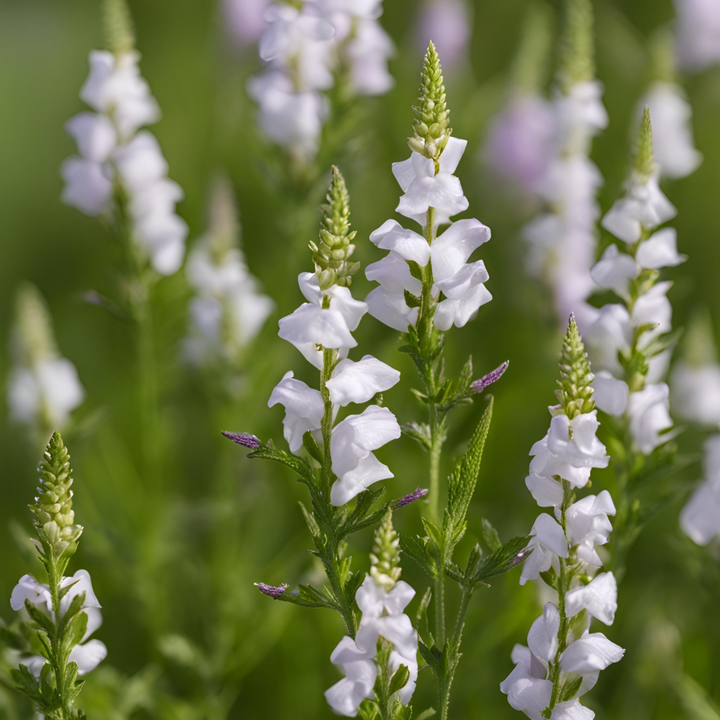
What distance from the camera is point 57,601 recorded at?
0.84m

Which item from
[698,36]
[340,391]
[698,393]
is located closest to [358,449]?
[340,391]

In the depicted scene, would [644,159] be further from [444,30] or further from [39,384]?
[444,30]

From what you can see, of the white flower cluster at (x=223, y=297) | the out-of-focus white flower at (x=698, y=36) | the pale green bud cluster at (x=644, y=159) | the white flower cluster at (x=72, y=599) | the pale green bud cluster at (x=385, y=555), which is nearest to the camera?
the pale green bud cluster at (x=385, y=555)

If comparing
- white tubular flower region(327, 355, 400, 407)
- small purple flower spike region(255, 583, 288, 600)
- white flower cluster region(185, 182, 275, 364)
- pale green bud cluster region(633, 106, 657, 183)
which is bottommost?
white flower cluster region(185, 182, 275, 364)

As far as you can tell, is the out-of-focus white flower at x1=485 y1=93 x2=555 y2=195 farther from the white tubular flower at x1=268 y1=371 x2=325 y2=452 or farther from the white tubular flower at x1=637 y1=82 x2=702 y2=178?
the white tubular flower at x1=268 y1=371 x2=325 y2=452

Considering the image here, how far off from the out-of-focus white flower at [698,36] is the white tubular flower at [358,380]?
196 centimetres

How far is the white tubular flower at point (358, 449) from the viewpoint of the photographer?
79cm

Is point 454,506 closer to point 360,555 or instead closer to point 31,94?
point 360,555

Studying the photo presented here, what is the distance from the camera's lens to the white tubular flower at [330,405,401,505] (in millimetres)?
789

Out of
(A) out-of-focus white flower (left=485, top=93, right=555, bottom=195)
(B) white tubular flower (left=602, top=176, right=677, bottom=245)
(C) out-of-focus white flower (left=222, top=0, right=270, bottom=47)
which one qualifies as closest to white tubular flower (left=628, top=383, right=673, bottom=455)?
(B) white tubular flower (left=602, top=176, right=677, bottom=245)

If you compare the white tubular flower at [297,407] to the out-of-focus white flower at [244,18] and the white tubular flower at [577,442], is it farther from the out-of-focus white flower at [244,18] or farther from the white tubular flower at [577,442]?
the out-of-focus white flower at [244,18]

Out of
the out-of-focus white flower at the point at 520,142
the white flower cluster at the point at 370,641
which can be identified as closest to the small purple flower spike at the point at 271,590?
the white flower cluster at the point at 370,641

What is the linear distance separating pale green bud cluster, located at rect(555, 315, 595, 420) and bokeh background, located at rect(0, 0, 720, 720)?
1.56ft

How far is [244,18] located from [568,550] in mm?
2315
